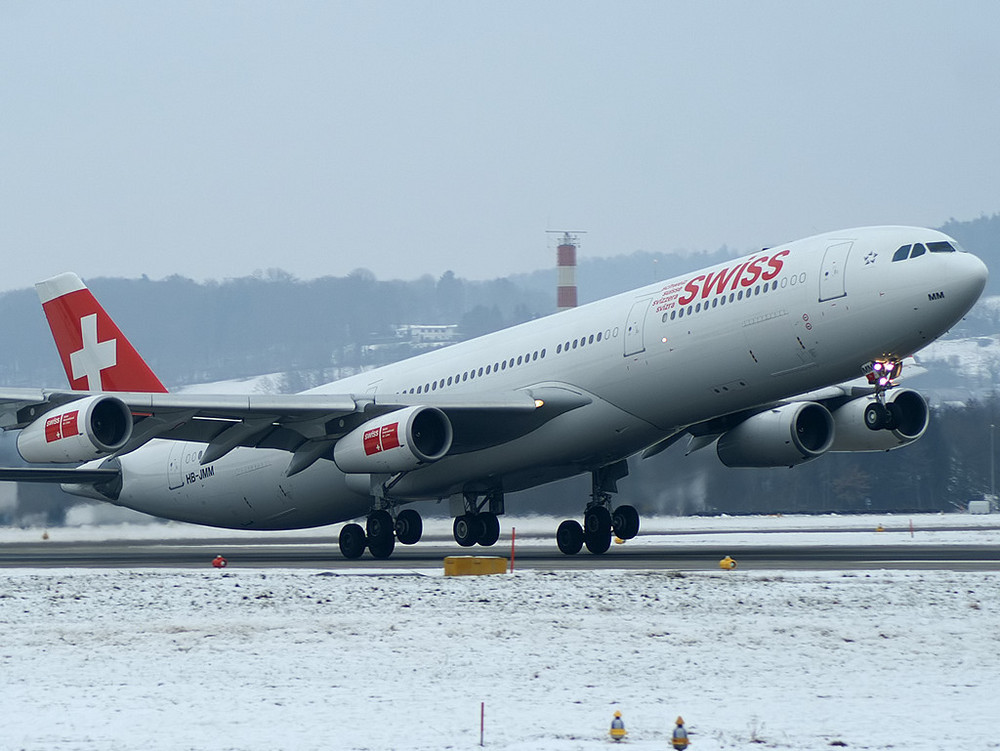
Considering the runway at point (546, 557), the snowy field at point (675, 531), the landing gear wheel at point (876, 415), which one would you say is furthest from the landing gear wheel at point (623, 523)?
the landing gear wheel at point (876, 415)

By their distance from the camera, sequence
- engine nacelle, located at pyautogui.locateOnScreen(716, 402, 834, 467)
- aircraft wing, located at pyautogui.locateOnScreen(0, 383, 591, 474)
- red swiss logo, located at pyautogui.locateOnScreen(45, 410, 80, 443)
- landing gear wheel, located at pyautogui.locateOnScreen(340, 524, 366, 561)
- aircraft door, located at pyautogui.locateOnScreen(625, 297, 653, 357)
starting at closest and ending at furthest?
red swiss logo, located at pyautogui.locateOnScreen(45, 410, 80, 443) < aircraft door, located at pyautogui.locateOnScreen(625, 297, 653, 357) < aircraft wing, located at pyautogui.locateOnScreen(0, 383, 591, 474) < engine nacelle, located at pyautogui.locateOnScreen(716, 402, 834, 467) < landing gear wheel, located at pyautogui.locateOnScreen(340, 524, 366, 561)

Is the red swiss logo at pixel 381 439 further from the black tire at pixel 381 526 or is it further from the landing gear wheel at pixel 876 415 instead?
the landing gear wheel at pixel 876 415

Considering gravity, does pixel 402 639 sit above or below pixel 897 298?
below

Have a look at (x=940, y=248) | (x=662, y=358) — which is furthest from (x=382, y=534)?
(x=940, y=248)

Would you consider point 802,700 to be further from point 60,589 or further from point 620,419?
point 620,419

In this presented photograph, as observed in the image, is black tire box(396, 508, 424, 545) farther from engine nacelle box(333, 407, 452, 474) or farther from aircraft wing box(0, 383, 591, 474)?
engine nacelle box(333, 407, 452, 474)

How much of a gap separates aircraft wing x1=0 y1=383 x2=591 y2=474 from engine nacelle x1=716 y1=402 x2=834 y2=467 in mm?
4582

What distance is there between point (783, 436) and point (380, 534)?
371 inches

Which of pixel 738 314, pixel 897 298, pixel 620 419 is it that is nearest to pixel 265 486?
pixel 620 419

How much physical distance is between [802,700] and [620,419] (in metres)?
16.5

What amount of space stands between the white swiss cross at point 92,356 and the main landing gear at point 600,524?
44.8ft

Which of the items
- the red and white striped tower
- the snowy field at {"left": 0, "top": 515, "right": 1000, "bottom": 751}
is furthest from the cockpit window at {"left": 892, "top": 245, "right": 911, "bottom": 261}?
the red and white striped tower

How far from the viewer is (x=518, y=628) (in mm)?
18188

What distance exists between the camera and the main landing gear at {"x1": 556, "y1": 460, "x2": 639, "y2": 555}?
33.2 metres
